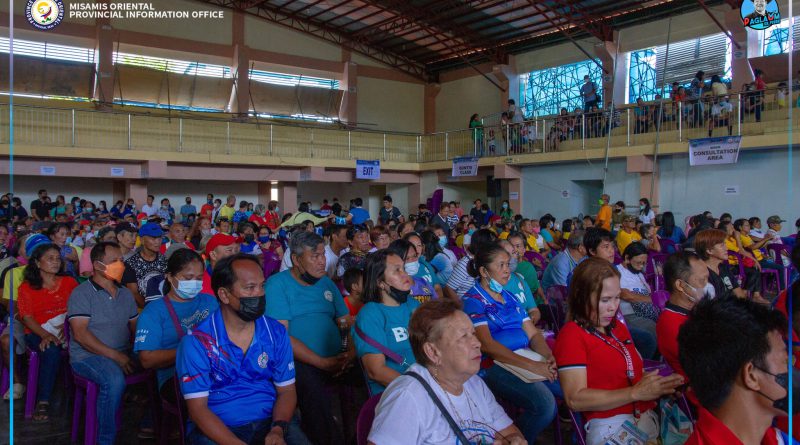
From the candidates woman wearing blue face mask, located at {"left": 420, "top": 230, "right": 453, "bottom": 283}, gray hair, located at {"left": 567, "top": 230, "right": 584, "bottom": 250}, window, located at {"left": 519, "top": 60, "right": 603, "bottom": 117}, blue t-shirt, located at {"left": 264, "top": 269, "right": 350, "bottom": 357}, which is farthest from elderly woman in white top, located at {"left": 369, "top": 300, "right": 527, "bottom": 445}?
window, located at {"left": 519, "top": 60, "right": 603, "bottom": 117}

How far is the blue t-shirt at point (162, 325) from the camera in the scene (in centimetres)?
313

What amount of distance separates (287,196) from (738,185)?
11.4 meters

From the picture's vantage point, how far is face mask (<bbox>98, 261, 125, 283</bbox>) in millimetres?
3678

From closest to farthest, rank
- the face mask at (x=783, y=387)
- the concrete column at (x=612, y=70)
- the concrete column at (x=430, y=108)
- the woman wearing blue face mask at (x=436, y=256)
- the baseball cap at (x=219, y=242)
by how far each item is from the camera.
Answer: the face mask at (x=783, y=387), the baseball cap at (x=219, y=242), the woman wearing blue face mask at (x=436, y=256), the concrete column at (x=612, y=70), the concrete column at (x=430, y=108)

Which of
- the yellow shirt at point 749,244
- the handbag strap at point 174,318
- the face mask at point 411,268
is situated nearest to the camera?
the handbag strap at point 174,318

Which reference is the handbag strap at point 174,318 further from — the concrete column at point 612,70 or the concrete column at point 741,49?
the concrete column at point 612,70

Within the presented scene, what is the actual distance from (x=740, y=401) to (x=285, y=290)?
2472 millimetres

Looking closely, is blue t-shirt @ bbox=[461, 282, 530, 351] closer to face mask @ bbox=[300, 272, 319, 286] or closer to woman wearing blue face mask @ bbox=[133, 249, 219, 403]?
face mask @ bbox=[300, 272, 319, 286]

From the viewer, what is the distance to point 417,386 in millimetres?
2029

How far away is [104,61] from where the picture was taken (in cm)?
1581

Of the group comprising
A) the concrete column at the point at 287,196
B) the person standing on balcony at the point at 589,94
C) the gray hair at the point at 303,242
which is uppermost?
the person standing on balcony at the point at 589,94

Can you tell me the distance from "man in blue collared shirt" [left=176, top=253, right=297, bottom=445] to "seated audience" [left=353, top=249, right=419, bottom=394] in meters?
0.38

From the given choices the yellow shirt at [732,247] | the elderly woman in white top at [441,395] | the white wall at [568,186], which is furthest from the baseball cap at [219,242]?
the white wall at [568,186]

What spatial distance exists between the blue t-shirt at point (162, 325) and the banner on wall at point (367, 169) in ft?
43.2
